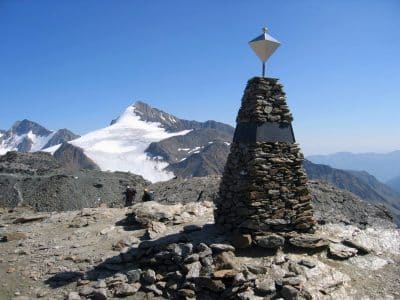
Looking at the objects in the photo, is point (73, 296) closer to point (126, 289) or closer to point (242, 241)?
point (126, 289)

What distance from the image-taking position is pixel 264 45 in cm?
1308

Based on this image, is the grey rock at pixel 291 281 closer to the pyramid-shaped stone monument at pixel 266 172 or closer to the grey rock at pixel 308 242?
the grey rock at pixel 308 242

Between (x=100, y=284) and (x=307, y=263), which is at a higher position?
(x=307, y=263)

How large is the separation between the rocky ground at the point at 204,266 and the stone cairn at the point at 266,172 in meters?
0.57

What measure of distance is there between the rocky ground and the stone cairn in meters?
0.57

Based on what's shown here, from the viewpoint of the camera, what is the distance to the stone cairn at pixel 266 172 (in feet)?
41.3

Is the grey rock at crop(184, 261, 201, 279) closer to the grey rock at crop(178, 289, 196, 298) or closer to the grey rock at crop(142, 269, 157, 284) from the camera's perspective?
the grey rock at crop(178, 289, 196, 298)

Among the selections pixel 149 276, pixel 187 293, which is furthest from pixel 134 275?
pixel 187 293

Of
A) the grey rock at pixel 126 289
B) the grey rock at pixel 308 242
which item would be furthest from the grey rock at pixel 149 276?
A: the grey rock at pixel 308 242

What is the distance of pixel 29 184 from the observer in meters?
37.4

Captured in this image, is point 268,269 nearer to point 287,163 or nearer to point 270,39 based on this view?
point 287,163

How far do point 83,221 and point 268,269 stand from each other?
39.4ft

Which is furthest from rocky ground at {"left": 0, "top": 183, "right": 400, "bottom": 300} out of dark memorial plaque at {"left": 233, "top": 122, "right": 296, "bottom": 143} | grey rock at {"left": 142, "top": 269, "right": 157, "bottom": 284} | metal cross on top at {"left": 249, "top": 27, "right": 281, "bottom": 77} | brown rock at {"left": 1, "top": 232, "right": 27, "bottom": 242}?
metal cross on top at {"left": 249, "top": 27, "right": 281, "bottom": 77}

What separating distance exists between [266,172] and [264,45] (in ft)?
13.7
